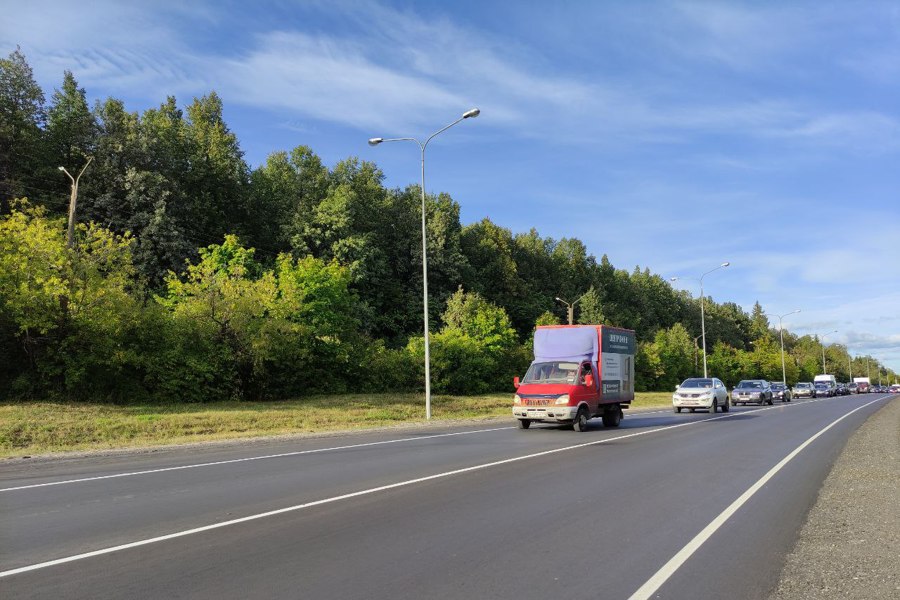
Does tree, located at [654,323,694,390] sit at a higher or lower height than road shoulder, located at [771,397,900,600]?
higher

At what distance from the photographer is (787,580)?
218 inches

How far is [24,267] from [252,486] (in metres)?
20.9

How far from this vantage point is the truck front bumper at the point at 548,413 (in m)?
19.8

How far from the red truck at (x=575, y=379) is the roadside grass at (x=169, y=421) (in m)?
6.85

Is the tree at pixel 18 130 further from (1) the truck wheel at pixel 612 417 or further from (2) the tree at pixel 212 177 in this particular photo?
(1) the truck wheel at pixel 612 417

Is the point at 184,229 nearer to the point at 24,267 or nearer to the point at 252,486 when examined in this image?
the point at 24,267

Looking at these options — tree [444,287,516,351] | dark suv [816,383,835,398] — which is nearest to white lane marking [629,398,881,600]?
tree [444,287,516,351]

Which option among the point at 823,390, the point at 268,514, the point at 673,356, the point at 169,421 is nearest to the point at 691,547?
the point at 268,514

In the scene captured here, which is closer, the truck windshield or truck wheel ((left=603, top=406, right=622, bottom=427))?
the truck windshield

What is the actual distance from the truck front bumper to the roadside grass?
6547 mm

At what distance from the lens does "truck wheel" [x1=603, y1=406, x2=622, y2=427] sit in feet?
74.6

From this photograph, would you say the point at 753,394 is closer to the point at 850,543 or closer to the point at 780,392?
the point at 780,392

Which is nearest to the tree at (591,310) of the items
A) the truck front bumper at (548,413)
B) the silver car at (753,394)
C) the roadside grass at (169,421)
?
the silver car at (753,394)

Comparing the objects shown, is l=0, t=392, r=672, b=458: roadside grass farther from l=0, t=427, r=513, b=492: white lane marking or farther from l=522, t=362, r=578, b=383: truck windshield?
l=522, t=362, r=578, b=383: truck windshield
